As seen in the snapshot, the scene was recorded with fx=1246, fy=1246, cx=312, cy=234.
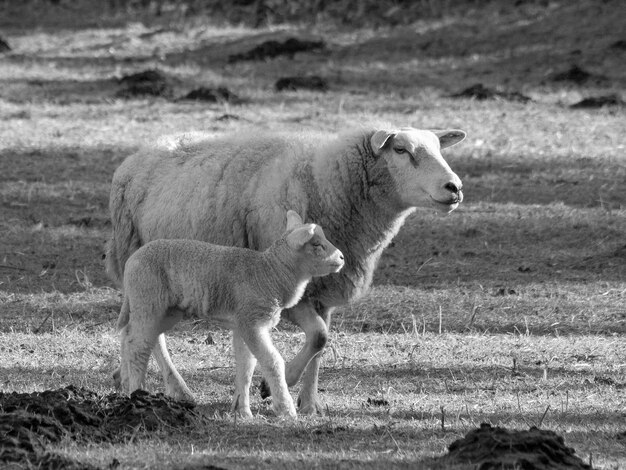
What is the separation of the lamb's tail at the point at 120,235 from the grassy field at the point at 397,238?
0.66 m

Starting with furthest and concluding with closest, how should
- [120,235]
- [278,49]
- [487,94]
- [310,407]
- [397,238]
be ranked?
1. [278,49]
2. [487,94]
3. [397,238]
4. [120,235]
5. [310,407]

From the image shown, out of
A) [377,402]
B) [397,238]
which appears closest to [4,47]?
[397,238]

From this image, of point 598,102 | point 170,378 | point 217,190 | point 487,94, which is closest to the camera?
point 170,378

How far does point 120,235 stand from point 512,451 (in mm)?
4206

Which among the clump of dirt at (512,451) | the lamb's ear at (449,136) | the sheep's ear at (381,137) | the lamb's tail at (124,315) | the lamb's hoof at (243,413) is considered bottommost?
the lamb's hoof at (243,413)

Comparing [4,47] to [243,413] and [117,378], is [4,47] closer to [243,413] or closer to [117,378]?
[117,378]

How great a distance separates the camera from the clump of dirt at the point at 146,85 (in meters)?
18.3

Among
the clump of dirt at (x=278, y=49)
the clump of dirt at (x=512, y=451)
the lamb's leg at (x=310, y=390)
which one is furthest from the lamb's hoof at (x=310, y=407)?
the clump of dirt at (x=278, y=49)

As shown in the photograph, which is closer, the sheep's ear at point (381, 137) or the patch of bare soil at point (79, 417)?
the patch of bare soil at point (79, 417)

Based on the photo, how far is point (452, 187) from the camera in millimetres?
8172

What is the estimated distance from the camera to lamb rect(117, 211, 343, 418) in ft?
24.5

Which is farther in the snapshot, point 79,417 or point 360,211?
point 360,211

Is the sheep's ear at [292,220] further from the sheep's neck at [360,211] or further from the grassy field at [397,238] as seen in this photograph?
the grassy field at [397,238]

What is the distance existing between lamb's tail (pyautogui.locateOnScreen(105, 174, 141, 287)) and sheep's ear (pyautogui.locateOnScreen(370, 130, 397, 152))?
198 cm
